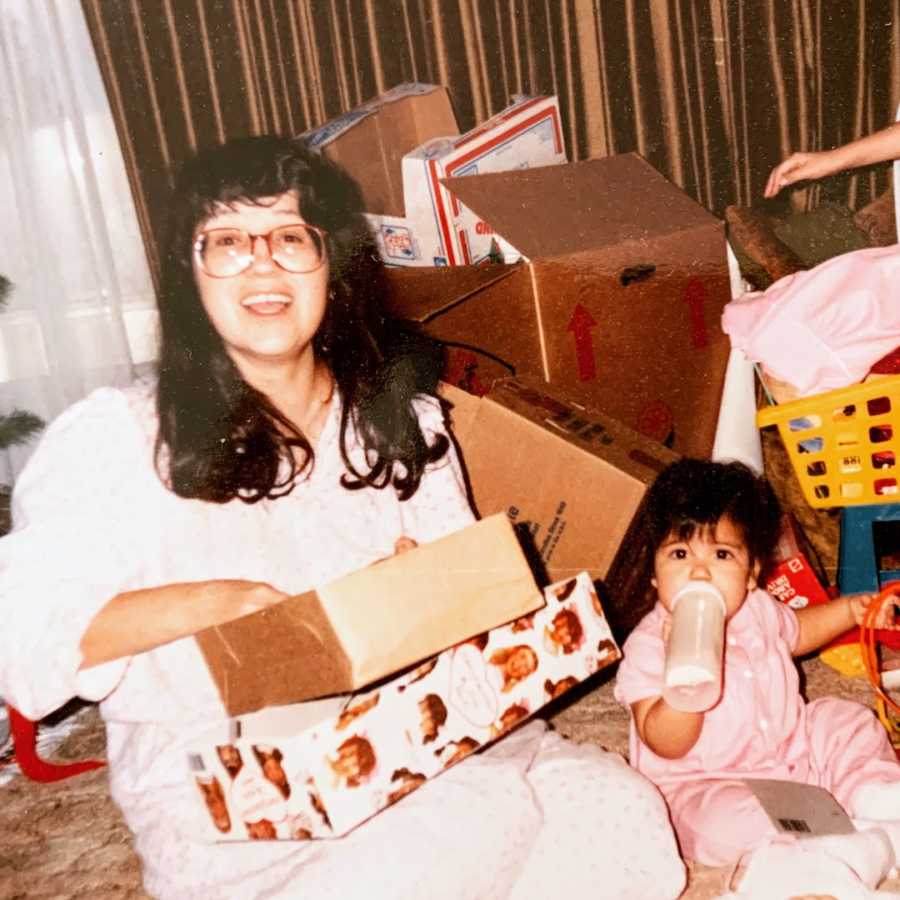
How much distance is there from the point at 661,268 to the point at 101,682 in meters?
1.07

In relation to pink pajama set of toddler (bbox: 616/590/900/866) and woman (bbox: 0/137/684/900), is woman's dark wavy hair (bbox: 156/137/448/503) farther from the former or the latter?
pink pajama set of toddler (bbox: 616/590/900/866)

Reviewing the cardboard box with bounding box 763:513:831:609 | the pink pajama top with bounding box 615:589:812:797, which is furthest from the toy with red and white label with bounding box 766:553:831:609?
the pink pajama top with bounding box 615:589:812:797

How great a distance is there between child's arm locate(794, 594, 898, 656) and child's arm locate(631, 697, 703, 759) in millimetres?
254

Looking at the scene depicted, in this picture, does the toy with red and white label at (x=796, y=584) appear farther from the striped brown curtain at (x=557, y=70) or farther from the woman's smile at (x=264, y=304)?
the striped brown curtain at (x=557, y=70)

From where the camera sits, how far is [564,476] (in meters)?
1.30

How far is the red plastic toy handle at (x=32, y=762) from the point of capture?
1.33m

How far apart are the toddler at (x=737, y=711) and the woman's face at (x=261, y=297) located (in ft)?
1.61

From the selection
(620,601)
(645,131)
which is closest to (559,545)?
(620,601)

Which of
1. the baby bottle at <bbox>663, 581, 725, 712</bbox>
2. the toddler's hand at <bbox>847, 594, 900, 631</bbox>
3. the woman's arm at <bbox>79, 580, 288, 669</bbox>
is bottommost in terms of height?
the toddler's hand at <bbox>847, 594, 900, 631</bbox>

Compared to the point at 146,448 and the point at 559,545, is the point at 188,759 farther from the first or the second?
the point at 559,545

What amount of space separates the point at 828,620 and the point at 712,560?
238 millimetres

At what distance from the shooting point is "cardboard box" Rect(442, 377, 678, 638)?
1.27 meters

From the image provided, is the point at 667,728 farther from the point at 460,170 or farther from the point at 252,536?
the point at 460,170

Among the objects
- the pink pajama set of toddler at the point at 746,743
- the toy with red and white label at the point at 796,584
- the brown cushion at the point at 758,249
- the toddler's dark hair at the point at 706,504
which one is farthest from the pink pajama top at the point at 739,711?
the brown cushion at the point at 758,249
